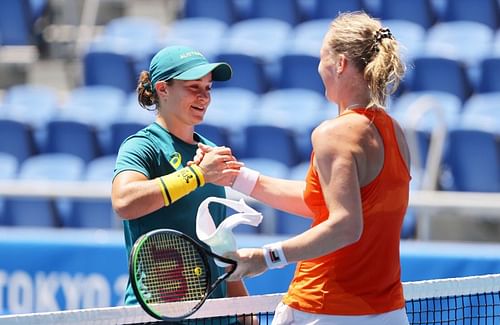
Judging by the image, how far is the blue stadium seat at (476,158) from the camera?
798 cm

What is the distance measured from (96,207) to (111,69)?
2645mm

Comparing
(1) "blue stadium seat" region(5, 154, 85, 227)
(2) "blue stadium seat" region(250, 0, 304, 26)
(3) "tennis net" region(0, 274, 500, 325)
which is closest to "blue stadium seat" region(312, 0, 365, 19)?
(2) "blue stadium seat" region(250, 0, 304, 26)

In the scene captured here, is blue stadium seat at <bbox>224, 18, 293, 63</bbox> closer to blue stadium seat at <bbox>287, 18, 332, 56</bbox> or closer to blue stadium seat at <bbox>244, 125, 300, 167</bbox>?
blue stadium seat at <bbox>287, 18, 332, 56</bbox>

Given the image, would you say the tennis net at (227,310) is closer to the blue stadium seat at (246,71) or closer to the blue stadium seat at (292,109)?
the blue stadium seat at (292,109)

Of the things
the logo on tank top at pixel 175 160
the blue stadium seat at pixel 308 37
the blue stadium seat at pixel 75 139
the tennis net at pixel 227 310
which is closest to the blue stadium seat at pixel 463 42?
the blue stadium seat at pixel 308 37

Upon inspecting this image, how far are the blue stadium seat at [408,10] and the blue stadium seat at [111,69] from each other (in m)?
2.26

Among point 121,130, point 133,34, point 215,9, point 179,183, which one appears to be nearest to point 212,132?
point 121,130

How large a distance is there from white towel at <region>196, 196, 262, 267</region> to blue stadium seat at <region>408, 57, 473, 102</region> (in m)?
5.80

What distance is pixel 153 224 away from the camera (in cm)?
360

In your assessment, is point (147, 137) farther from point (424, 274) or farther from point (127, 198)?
point (424, 274)

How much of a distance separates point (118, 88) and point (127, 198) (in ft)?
22.4

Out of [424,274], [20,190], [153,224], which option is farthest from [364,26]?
[20,190]

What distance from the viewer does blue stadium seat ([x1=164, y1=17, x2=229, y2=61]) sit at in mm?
10016

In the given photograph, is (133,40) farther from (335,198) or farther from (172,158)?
(335,198)
